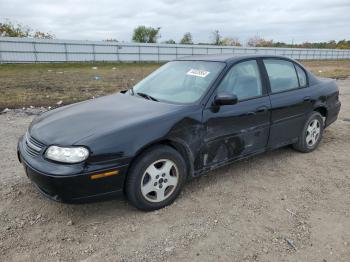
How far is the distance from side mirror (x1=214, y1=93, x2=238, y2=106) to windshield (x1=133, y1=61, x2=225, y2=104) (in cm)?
19

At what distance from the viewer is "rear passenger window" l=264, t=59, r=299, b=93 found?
4273 mm

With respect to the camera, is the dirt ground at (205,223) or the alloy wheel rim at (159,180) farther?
the alloy wheel rim at (159,180)

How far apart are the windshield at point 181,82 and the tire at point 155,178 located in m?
0.71

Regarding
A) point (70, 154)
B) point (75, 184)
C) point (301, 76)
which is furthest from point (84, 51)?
point (75, 184)

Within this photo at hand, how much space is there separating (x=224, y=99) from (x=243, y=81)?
0.65 metres

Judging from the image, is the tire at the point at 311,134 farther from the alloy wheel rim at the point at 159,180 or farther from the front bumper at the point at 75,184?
the front bumper at the point at 75,184

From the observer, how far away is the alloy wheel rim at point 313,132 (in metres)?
4.89

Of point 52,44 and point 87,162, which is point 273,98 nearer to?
point 87,162

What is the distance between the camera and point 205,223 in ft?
10.1

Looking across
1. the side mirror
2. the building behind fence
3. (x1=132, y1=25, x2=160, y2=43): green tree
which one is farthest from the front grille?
(x1=132, y1=25, x2=160, y2=43): green tree

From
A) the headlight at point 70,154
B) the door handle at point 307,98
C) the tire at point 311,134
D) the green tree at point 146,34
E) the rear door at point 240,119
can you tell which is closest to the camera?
the headlight at point 70,154

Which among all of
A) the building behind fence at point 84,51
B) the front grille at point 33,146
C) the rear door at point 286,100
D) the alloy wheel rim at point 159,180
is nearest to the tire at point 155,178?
the alloy wheel rim at point 159,180

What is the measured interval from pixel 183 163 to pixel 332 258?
158cm

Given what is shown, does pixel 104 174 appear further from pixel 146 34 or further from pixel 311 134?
pixel 146 34
